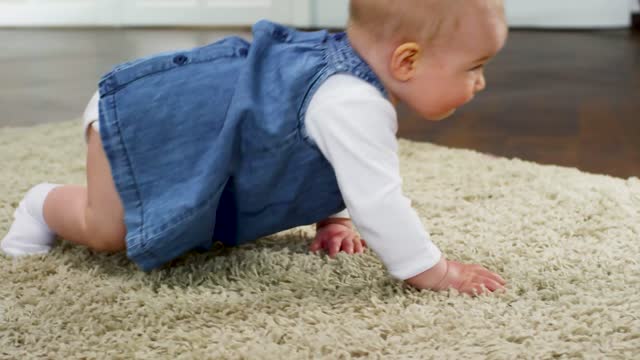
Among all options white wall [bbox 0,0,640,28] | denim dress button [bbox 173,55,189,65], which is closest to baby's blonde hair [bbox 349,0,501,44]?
denim dress button [bbox 173,55,189,65]

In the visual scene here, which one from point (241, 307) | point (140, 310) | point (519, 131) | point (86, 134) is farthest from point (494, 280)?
point (519, 131)

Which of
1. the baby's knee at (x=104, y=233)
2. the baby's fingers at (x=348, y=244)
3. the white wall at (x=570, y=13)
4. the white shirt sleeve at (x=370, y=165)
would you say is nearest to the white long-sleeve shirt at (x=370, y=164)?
the white shirt sleeve at (x=370, y=165)

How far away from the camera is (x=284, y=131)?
959mm

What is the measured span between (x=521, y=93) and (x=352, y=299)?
182cm

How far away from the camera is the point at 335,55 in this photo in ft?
3.18

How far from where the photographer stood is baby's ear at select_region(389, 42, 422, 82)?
3.04 ft

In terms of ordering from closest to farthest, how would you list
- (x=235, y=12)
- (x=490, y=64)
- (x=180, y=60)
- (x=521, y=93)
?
1. (x=180, y=60)
2. (x=521, y=93)
3. (x=490, y=64)
4. (x=235, y=12)

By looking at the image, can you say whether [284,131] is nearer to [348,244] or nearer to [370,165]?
[370,165]

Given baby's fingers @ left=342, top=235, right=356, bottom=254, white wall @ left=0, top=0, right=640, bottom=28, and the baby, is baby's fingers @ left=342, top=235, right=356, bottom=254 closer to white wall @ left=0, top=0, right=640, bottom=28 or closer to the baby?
the baby

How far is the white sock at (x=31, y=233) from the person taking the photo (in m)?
1.11

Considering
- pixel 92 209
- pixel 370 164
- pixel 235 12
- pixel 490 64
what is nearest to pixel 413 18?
pixel 370 164

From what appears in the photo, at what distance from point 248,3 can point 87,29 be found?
979 mm

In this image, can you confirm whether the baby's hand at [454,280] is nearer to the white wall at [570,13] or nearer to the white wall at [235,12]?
the white wall at [235,12]

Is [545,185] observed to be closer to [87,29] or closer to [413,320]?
[413,320]
